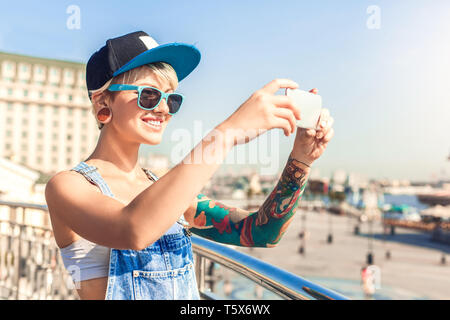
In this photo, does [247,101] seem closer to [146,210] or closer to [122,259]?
[146,210]

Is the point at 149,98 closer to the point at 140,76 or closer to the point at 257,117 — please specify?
the point at 140,76

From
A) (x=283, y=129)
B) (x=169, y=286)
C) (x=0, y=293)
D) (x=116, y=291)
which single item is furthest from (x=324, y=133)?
(x=0, y=293)

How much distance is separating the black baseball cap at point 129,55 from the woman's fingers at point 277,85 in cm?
36

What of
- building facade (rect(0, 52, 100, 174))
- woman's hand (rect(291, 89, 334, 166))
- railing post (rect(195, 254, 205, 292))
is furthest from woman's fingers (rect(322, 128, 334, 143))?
building facade (rect(0, 52, 100, 174))

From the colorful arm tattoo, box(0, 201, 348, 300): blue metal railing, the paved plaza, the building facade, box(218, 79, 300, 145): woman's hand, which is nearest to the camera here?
box(218, 79, 300, 145): woman's hand

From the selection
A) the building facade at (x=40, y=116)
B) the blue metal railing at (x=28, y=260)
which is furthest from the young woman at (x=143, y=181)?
the building facade at (x=40, y=116)

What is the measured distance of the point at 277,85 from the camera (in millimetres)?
924

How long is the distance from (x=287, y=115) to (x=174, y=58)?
0.45 meters

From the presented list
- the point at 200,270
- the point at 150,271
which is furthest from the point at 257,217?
the point at 200,270

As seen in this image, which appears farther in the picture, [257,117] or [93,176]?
[93,176]

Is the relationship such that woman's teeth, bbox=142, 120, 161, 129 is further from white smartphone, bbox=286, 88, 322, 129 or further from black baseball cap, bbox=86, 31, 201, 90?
white smartphone, bbox=286, 88, 322, 129

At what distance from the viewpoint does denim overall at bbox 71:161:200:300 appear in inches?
42.6

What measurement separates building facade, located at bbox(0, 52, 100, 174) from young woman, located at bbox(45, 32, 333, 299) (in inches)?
3430

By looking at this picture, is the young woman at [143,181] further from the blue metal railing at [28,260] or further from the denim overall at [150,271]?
the blue metal railing at [28,260]
